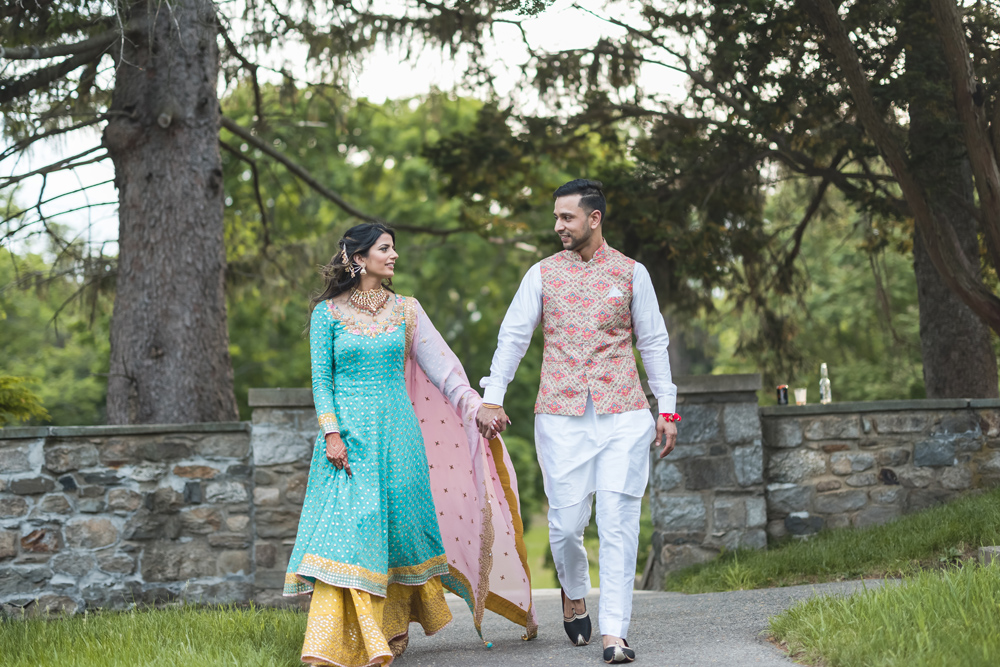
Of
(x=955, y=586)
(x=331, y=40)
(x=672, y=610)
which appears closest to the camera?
(x=955, y=586)

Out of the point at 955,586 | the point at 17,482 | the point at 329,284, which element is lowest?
the point at 955,586

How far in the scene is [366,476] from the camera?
401cm

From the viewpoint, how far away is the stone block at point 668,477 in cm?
648

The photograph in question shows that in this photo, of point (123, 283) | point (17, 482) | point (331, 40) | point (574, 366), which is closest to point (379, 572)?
point (574, 366)

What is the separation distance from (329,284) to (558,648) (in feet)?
6.19

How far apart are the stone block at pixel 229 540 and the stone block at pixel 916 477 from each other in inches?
173

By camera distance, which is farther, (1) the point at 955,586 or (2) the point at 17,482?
(2) the point at 17,482

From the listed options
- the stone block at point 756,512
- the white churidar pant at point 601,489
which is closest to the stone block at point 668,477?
the stone block at point 756,512

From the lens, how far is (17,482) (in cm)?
585

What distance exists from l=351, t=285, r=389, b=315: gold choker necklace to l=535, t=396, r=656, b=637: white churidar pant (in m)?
0.86

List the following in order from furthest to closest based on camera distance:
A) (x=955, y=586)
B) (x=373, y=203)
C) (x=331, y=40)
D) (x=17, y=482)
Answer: (x=373, y=203)
(x=331, y=40)
(x=17, y=482)
(x=955, y=586)

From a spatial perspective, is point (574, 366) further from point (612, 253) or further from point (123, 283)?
point (123, 283)

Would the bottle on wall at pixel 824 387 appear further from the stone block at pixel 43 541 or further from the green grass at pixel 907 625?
the stone block at pixel 43 541

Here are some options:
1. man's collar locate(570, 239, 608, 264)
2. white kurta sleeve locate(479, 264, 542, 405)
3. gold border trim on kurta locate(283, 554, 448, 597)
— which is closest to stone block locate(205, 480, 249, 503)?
gold border trim on kurta locate(283, 554, 448, 597)
